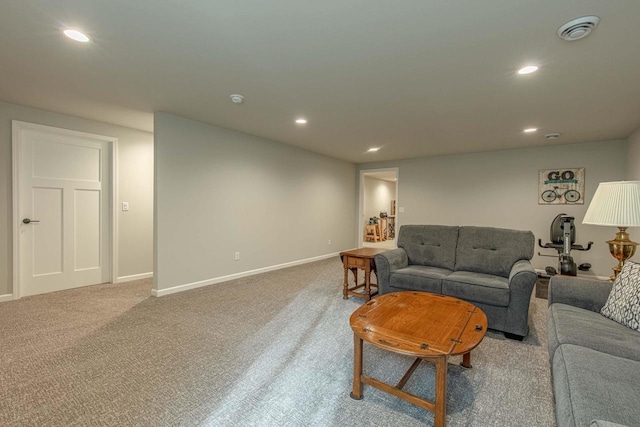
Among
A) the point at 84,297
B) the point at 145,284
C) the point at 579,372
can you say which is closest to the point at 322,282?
the point at 145,284

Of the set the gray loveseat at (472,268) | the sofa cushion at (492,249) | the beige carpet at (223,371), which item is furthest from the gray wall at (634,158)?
the beige carpet at (223,371)

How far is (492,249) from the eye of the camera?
3.21 metres

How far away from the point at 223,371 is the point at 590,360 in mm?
2057

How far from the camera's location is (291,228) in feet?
18.2

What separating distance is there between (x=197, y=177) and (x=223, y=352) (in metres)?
2.55

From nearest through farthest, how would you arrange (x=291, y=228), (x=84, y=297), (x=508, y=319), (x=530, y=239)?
(x=508, y=319), (x=530, y=239), (x=84, y=297), (x=291, y=228)

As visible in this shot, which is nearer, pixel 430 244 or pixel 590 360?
pixel 590 360

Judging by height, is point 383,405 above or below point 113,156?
below

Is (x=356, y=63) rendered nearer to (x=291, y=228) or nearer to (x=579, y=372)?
(x=579, y=372)

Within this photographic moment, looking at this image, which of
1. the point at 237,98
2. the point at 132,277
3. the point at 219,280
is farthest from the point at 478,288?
the point at 132,277

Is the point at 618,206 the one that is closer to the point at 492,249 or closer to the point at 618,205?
the point at 618,205

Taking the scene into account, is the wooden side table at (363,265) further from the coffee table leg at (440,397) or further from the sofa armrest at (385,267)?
the coffee table leg at (440,397)

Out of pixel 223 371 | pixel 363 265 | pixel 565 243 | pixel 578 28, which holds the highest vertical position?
pixel 578 28

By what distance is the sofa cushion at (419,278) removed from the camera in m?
2.99
